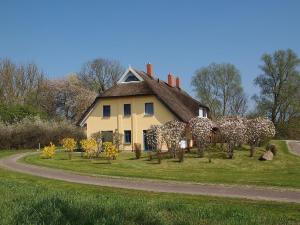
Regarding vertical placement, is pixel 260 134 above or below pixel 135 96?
below

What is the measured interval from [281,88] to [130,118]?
31.1 meters

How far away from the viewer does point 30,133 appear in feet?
157

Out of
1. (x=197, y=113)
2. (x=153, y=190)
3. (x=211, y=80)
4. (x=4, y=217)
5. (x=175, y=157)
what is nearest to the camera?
(x=4, y=217)

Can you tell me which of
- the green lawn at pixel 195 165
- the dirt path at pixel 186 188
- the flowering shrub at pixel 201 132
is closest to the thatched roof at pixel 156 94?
the flowering shrub at pixel 201 132

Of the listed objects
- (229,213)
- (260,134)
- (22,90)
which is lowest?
(229,213)

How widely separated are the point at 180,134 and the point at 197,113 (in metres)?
11.5

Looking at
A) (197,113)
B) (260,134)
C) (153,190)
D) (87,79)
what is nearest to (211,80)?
(87,79)

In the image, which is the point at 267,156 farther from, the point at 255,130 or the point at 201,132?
the point at 201,132

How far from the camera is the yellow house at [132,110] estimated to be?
132 feet

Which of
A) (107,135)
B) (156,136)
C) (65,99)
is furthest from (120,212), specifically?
(65,99)

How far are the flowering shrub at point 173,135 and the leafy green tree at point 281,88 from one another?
33.1 meters

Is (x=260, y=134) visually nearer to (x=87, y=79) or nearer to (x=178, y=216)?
(x=178, y=216)

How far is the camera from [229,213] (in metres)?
10.5

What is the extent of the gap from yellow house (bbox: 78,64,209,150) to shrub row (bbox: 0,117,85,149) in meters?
7.63
